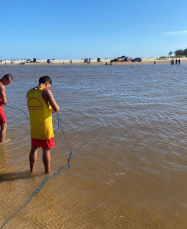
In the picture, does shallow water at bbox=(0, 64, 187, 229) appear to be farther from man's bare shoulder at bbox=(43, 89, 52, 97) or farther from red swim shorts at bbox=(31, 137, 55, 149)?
man's bare shoulder at bbox=(43, 89, 52, 97)

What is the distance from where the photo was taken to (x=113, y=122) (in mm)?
6816

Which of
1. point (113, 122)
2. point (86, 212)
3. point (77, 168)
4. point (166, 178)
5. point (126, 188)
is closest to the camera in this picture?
point (86, 212)

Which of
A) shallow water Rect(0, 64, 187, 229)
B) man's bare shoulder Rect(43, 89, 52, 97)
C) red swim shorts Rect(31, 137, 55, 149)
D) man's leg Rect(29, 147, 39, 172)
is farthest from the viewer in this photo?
man's leg Rect(29, 147, 39, 172)

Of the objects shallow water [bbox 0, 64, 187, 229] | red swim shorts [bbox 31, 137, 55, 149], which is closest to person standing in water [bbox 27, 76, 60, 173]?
red swim shorts [bbox 31, 137, 55, 149]

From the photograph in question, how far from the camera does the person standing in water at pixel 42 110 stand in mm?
3309

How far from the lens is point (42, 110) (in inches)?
134

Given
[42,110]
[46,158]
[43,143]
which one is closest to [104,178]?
[46,158]

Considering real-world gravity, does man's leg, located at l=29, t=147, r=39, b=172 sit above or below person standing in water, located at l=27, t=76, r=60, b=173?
below

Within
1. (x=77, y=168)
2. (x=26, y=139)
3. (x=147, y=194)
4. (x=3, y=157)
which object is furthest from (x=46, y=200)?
(x=26, y=139)

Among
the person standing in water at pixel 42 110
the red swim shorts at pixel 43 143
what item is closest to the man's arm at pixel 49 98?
the person standing in water at pixel 42 110

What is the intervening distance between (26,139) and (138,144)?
110 inches

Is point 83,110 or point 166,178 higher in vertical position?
point 83,110

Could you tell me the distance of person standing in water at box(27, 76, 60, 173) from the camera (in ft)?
10.9

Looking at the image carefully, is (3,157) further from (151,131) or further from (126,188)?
(151,131)
